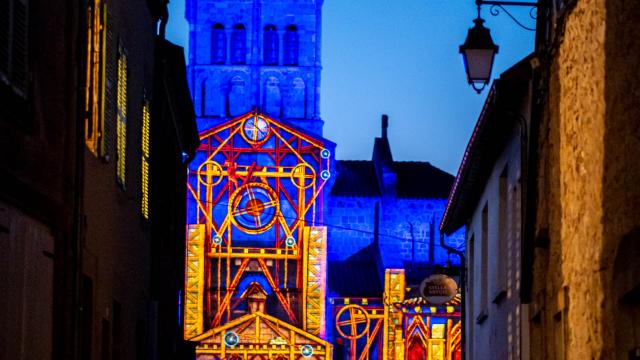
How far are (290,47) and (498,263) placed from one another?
5540 cm

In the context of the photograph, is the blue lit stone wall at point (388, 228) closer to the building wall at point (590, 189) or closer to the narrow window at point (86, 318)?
the building wall at point (590, 189)

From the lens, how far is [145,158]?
18.6 meters

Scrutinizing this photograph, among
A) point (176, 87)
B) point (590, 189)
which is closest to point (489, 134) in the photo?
point (176, 87)

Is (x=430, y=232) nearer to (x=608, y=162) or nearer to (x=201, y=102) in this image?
(x=201, y=102)

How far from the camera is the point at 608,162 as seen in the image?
10.5 meters

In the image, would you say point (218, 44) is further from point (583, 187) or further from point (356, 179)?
point (583, 187)

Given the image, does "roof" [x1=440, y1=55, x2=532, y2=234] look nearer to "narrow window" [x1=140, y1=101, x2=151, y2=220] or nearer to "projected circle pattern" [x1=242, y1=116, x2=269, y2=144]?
"narrow window" [x1=140, y1=101, x2=151, y2=220]

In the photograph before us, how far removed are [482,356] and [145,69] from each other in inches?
303

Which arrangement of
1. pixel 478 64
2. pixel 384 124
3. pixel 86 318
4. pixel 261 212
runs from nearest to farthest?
pixel 86 318 → pixel 478 64 → pixel 261 212 → pixel 384 124

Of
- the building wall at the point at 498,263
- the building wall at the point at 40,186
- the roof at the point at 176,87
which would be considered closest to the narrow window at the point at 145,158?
the roof at the point at 176,87

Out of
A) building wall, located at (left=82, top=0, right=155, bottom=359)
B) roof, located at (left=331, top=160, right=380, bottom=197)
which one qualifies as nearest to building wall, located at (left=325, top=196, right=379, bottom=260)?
roof, located at (left=331, top=160, right=380, bottom=197)

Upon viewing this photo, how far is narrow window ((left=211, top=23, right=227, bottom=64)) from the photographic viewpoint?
2928 inches

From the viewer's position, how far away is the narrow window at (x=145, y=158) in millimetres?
18328

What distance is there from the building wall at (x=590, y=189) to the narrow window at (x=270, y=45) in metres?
60.1
